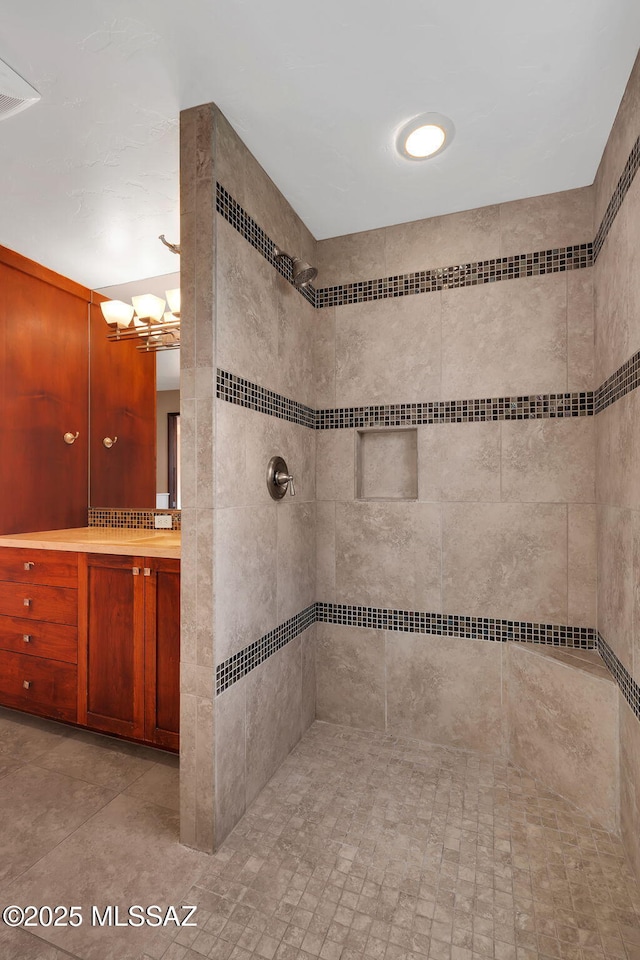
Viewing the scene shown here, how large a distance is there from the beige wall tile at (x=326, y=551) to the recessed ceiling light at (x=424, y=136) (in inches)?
60.6

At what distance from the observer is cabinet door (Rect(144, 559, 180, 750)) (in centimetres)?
204

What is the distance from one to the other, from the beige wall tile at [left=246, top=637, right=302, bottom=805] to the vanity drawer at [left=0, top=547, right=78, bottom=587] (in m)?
1.03

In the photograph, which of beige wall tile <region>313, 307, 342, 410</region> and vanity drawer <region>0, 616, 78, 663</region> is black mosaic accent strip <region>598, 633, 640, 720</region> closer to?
beige wall tile <region>313, 307, 342, 410</region>

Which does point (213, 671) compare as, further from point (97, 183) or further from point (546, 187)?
point (546, 187)

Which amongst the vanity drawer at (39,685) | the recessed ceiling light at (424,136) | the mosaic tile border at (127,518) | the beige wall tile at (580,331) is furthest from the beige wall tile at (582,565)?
the vanity drawer at (39,685)

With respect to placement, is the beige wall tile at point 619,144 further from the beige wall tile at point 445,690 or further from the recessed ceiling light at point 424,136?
the beige wall tile at point 445,690

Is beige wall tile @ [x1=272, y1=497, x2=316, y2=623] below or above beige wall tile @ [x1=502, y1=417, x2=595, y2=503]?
below

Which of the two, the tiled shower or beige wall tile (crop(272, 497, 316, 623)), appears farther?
beige wall tile (crop(272, 497, 316, 623))

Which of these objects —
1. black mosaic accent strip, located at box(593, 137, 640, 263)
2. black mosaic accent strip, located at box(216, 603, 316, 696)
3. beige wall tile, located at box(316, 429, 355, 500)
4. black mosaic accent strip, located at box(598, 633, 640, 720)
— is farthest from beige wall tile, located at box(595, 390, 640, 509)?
black mosaic accent strip, located at box(216, 603, 316, 696)

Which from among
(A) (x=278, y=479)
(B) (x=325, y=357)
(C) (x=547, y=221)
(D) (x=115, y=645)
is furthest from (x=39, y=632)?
(C) (x=547, y=221)

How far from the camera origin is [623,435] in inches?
64.7

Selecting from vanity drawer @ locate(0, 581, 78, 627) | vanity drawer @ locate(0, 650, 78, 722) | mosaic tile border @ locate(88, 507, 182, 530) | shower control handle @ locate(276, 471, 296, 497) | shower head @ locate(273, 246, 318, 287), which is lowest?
vanity drawer @ locate(0, 650, 78, 722)

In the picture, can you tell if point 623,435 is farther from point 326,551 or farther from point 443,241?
point 326,551

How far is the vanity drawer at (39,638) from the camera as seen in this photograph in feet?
7.53
